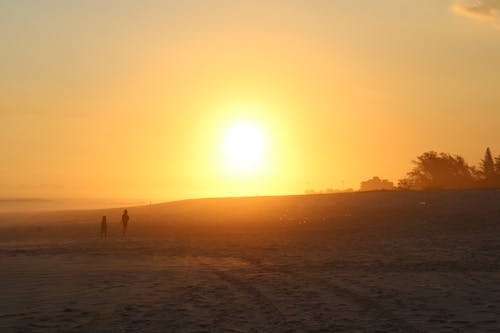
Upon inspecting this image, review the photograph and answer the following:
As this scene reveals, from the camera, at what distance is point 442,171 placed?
248ft

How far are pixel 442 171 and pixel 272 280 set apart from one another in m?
66.6

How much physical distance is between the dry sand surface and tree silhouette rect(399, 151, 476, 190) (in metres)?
42.8

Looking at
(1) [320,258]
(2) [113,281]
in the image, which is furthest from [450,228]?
(2) [113,281]

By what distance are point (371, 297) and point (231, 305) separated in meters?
3.38

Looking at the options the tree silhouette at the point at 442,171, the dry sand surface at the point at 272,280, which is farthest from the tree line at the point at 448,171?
the dry sand surface at the point at 272,280

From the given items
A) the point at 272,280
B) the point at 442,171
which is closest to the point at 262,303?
the point at 272,280

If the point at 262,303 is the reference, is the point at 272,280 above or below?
above

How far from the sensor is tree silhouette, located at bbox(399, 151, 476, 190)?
245 ft

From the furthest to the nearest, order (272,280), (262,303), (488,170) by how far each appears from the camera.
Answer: (488,170) → (272,280) → (262,303)

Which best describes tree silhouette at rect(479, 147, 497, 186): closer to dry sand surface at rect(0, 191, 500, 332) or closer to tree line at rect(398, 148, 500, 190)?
tree line at rect(398, 148, 500, 190)

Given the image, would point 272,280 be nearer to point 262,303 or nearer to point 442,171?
point 262,303

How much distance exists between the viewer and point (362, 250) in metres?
22.1

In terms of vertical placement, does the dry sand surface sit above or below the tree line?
below

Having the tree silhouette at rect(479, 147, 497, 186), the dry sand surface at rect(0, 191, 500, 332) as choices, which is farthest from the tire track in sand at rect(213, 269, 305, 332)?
the tree silhouette at rect(479, 147, 497, 186)
